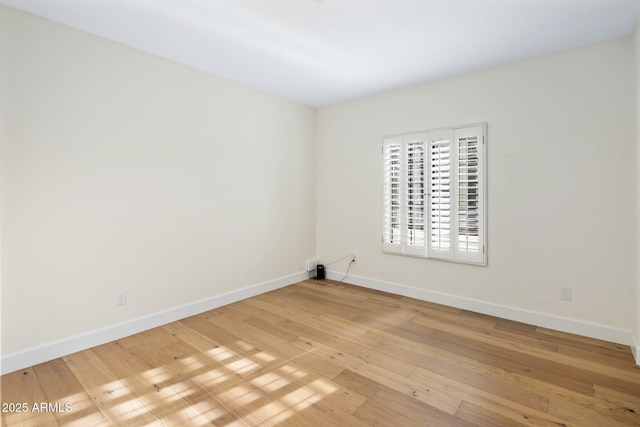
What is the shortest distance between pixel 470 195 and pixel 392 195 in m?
0.93

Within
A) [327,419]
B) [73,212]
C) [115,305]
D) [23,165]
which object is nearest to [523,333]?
Answer: [327,419]

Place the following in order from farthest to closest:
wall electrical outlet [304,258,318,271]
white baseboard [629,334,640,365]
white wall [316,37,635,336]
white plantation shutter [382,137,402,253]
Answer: wall electrical outlet [304,258,318,271]
white plantation shutter [382,137,402,253]
white wall [316,37,635,336]
white baseboard [629,334,640,365]

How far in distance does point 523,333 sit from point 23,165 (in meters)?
4.29

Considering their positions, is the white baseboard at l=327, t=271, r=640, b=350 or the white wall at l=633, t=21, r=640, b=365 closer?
the white wall at l=633, t=21, r=640, b=365

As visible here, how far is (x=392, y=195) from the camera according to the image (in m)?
3.92

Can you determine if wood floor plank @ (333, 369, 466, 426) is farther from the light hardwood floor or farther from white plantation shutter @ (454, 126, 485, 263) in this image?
white plantation shutter @ (454, 126, 485, 263)

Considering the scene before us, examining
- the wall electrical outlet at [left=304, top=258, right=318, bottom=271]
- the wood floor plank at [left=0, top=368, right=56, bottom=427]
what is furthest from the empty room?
the wall electrical outlet at [left=304, top=258, right=318, bottom=271]

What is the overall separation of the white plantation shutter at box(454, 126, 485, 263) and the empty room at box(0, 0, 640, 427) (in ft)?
0.07

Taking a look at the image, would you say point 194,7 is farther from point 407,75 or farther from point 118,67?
point 407,75

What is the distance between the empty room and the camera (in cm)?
205

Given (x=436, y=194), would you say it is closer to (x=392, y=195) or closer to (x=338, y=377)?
(x=392, y=195)

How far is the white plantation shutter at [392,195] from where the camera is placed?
12.7 feet

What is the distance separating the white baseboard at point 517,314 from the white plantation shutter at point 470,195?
49 cm

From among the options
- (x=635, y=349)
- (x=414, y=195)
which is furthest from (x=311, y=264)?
(x=635, y=349)
